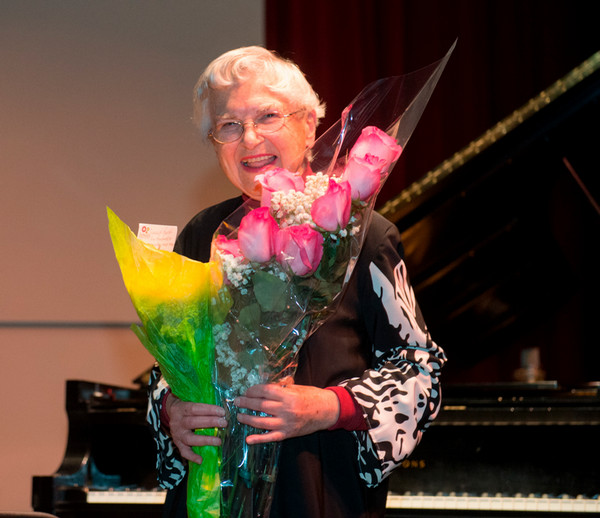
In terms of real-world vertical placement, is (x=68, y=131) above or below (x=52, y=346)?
above

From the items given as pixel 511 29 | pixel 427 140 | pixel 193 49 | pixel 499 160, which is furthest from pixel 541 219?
pixel 193 49

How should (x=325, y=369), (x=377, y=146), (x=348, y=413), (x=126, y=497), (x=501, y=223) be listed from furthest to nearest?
1. (x=501, y=223)
2. (x=126, y=497)
3. (x=325, y=369)
4. (x=348, y=413)
5. (x=377, y=146)

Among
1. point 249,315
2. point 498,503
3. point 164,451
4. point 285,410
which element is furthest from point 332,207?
point 498,503

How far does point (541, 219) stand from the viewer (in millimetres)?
3131

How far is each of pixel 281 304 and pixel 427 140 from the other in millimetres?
3859

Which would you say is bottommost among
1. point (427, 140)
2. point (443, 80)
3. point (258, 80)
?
point (258, 80)

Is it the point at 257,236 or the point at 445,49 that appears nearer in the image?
the point at 257,236

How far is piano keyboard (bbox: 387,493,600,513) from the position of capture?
2.00 m

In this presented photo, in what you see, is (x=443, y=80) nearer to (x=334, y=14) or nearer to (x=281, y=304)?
(x=334, y=14)

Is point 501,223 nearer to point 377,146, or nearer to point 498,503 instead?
point 498,503

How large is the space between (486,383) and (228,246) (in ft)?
4.78

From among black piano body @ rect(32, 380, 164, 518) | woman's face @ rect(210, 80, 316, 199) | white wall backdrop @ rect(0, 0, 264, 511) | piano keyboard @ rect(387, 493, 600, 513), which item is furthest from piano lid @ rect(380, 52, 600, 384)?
white wall backdrop @ rect(0, 0, 264, 511)

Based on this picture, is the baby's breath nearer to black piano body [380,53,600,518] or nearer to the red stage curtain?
black piano body [380,53,600,518]

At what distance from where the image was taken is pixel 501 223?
3.01m
